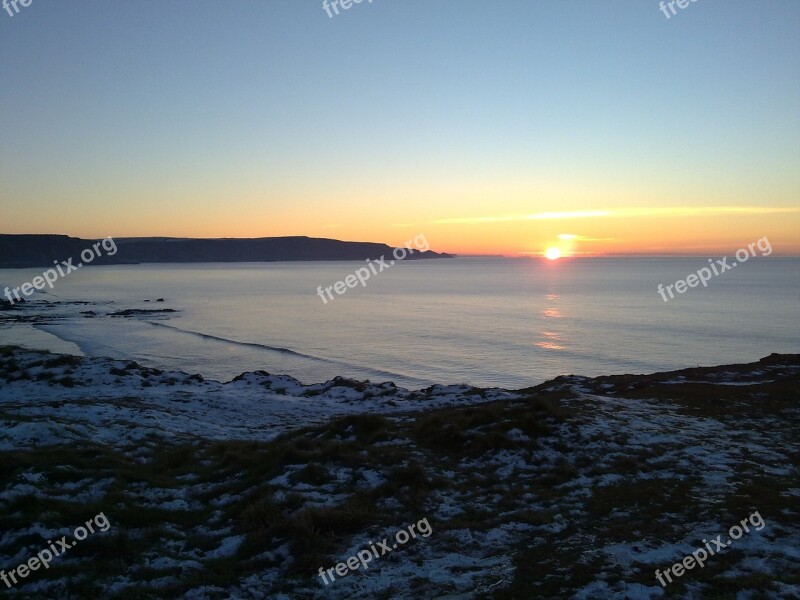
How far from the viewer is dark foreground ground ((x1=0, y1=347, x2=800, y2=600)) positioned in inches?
321

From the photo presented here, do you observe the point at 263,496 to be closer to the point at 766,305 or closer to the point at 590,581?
the point at 590,581

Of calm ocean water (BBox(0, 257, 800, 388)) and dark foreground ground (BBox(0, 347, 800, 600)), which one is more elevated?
dark foreground ground (BBox(0, 347, 800, 600))

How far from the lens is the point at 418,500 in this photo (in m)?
11.2

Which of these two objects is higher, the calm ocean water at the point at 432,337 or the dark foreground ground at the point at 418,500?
the dark foreground ground at the point at 418,500

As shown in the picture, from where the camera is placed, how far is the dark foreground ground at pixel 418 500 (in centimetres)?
816

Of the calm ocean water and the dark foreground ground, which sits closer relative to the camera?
the dark foreground ground

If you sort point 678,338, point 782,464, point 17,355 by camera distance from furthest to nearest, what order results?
1. point 678,338
2. point 17,355
3. point 782,464

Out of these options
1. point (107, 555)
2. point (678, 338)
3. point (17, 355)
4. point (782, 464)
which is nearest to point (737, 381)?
point (782, 464)

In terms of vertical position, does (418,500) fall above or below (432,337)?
above

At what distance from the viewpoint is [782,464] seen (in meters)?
12.9

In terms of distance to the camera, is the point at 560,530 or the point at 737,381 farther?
the point at 737,381

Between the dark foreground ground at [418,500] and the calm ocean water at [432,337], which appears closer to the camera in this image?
the dark foreground ground at [418,500]

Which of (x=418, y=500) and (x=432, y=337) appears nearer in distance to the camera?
(x=418, y=500)

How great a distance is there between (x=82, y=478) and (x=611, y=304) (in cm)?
9278
